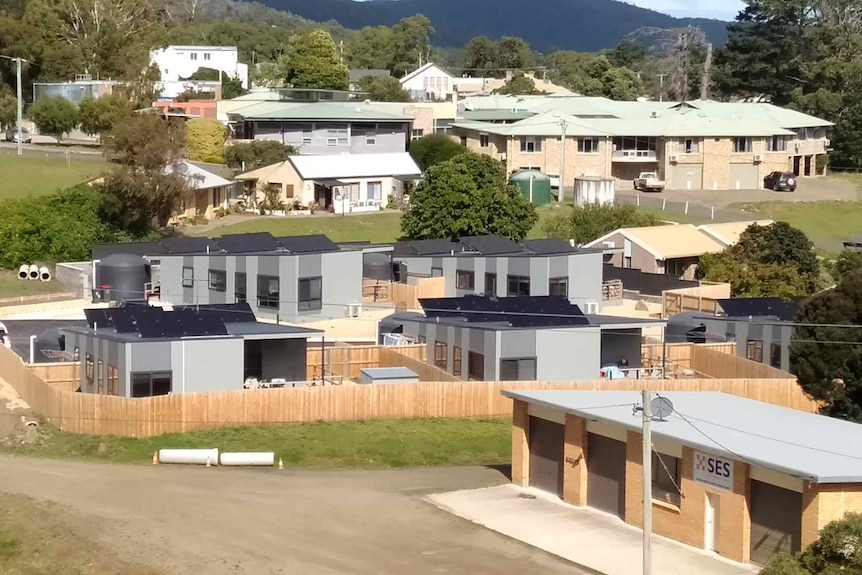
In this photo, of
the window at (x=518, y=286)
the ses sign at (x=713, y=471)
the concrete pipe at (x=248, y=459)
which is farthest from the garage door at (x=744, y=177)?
the ses sign at (x=713, y=471)

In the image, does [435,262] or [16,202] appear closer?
[435,262]

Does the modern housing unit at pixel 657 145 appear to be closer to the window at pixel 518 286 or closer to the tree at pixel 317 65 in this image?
the tree at pixel 317 65

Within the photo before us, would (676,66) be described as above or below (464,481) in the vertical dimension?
above

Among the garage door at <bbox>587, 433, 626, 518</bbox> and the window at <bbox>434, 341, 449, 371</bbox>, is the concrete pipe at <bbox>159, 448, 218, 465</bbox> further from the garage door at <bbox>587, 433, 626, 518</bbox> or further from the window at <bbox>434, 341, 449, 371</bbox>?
the window at <bbox>434, 341, 449, 371</bbox>

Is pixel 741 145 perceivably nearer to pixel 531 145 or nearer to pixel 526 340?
→ pixel 531 145

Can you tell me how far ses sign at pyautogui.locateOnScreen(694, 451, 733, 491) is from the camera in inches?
Result: 1043

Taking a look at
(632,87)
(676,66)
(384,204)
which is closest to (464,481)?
(384,204)

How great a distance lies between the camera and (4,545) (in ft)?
89.6

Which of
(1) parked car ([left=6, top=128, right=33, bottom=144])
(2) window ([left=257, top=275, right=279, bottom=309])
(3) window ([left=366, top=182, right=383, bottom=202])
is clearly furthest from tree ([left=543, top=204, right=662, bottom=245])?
(1) parked car ([left=6, top=128, right=33, bottom=144])

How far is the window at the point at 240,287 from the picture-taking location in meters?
55.6

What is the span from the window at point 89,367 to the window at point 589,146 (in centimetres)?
5558

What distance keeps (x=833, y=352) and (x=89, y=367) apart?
20.6 meters

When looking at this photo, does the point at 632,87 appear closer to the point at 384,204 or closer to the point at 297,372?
the point at 384,204

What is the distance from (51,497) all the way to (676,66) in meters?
135
